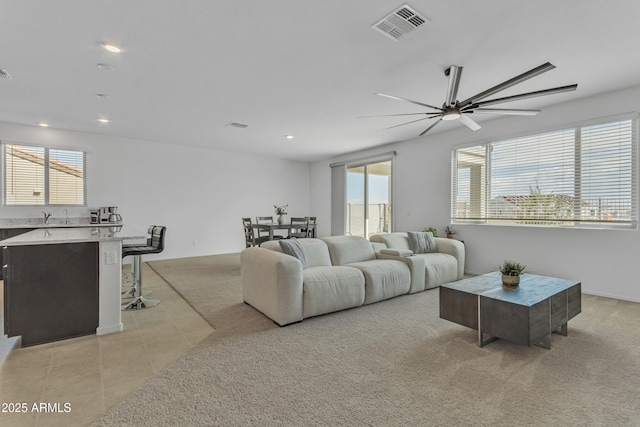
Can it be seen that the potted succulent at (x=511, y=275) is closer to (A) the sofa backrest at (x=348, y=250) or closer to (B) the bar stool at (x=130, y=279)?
(A) the sofa backrest at (x=348, y=250)

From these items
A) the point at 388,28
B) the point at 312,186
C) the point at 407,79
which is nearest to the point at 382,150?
the point at 312,186

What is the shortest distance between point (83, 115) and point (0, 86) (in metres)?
1.20

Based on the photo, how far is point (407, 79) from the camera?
3609mm

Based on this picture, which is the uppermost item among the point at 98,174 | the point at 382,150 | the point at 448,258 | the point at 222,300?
the point at 382,150

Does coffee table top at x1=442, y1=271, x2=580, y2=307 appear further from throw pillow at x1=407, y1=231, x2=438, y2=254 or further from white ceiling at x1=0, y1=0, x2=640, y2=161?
white ceiling at x1=0, y1=0, x2=640, y2=161

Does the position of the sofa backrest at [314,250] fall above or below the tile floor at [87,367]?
above

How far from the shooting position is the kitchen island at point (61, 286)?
2.61 m

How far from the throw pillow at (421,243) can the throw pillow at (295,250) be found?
2.09 m

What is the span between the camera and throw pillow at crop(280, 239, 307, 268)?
3656 millimetres

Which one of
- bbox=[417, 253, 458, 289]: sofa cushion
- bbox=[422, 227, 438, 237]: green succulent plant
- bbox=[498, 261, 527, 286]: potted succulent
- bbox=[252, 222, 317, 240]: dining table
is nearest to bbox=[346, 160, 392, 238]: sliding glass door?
bbox=[422, 227, 438, 237]: green succulent plant

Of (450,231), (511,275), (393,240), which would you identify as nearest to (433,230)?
(450,231)

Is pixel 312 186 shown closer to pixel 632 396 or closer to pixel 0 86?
pixel 0 86

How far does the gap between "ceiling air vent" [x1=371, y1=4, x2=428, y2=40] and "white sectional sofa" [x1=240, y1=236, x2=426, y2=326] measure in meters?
2.28

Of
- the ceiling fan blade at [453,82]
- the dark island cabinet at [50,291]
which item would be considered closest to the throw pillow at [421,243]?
the ceiling fan blade at [453,82]
